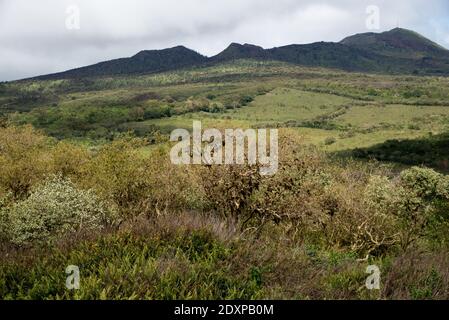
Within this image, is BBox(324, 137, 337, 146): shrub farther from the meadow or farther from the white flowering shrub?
the white flowering shrub

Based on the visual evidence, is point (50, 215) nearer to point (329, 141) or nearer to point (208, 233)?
point (208, 233)

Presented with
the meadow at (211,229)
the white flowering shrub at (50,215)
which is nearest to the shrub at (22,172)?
the meadow at (211,229)

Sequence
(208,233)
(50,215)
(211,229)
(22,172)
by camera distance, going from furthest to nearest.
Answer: (22,172)
(50,215)
(211,229)
(208,233)

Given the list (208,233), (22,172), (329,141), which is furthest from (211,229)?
(329,141)

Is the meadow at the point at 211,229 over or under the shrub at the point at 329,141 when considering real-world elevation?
over

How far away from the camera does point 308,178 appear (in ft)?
78.0

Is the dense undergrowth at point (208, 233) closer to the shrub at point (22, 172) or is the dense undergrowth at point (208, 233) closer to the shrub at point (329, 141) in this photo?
the shrub at point (22, 172)

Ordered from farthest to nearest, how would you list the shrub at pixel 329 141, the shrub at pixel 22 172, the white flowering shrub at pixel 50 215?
1. the shrub at pixel 329 141
2. the shrub at pixel 22 172
3. the white flowering shrub at pixel 50 215

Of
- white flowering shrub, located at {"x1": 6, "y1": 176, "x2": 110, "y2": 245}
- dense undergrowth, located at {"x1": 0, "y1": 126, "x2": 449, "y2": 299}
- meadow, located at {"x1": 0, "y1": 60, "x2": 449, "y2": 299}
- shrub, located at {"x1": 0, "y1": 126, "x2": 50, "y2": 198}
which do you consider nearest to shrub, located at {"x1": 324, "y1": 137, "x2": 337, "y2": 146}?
meadow, located at {"x1": 0, "y1": 60, "x2": 449, "y2": 299}
